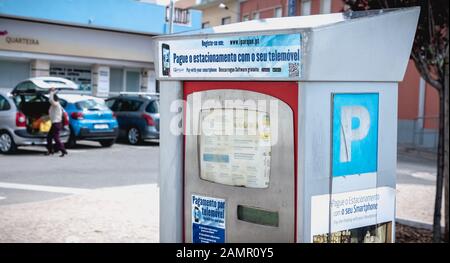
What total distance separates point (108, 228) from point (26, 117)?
26.2 feet

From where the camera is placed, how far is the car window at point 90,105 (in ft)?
50.2

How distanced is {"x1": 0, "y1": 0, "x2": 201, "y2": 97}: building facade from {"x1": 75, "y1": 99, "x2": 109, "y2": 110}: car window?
2.10 metres

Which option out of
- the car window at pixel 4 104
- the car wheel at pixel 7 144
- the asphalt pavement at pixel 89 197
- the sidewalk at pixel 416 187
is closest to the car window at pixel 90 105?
the asphalt pavement at pixel 89 197

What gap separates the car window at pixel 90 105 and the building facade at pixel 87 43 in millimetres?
2105

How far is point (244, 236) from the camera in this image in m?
3.08

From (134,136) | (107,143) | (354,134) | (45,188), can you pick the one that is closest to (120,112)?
(134,136)

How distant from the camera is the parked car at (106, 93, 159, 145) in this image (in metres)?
17.0

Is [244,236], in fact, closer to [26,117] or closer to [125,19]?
[26,117]

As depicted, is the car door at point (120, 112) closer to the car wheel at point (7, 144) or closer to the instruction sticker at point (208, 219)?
the car wheel at point (7, 144)

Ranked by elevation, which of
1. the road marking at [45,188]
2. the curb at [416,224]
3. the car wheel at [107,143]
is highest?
the car wheel at [107,143]

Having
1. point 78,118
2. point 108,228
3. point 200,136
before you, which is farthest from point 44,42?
point 200,136

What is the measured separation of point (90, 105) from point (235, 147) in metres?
13.0

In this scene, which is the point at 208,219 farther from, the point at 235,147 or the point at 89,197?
the point at 89,197

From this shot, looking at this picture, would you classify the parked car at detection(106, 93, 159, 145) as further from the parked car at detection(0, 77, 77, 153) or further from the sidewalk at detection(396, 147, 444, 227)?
the sidewalk at detection(396, 147, 444, 227)
